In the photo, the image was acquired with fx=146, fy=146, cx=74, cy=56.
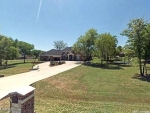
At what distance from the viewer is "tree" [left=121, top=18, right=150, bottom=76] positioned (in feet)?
66.5

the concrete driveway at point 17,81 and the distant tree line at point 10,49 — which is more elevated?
the distant tree line at point 10,49

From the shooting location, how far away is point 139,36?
2072cm

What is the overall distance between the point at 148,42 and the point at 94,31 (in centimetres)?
2295

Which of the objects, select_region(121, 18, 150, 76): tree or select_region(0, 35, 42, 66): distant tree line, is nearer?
select_region(121, 18, 150, 76): tree

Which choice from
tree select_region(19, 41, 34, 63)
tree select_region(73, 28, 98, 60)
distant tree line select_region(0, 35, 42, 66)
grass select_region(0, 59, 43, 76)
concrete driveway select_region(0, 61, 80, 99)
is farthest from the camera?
tree select_region(19, 41, 34, 63)

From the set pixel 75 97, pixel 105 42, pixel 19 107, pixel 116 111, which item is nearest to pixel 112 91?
pixel 75 97

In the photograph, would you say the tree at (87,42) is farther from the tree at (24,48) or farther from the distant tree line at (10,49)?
the tree at (24,48)

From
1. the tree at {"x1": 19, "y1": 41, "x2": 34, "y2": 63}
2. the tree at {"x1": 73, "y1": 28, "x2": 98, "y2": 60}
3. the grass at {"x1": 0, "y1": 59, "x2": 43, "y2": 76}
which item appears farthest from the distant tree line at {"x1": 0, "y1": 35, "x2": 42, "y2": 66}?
the tree at {"x1": 73, "y1": 28, "x2": 98, "y2": 60}

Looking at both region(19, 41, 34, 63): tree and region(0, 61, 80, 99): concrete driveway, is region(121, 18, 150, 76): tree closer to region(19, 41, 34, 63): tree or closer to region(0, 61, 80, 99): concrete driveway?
region(0, 61, 80, 99): concrete driveway

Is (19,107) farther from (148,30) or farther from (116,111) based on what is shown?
(148,30)

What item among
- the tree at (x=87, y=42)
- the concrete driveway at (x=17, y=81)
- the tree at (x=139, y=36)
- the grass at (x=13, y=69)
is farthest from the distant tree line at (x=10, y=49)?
the tree at (x=139, y=36)

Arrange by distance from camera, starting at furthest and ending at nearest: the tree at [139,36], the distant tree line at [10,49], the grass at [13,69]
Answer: the distant tree line at [10,49] < the grass at [13,69] < the tree at [139,36]

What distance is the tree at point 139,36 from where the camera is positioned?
2028 centimetres

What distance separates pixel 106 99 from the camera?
10375 mm
